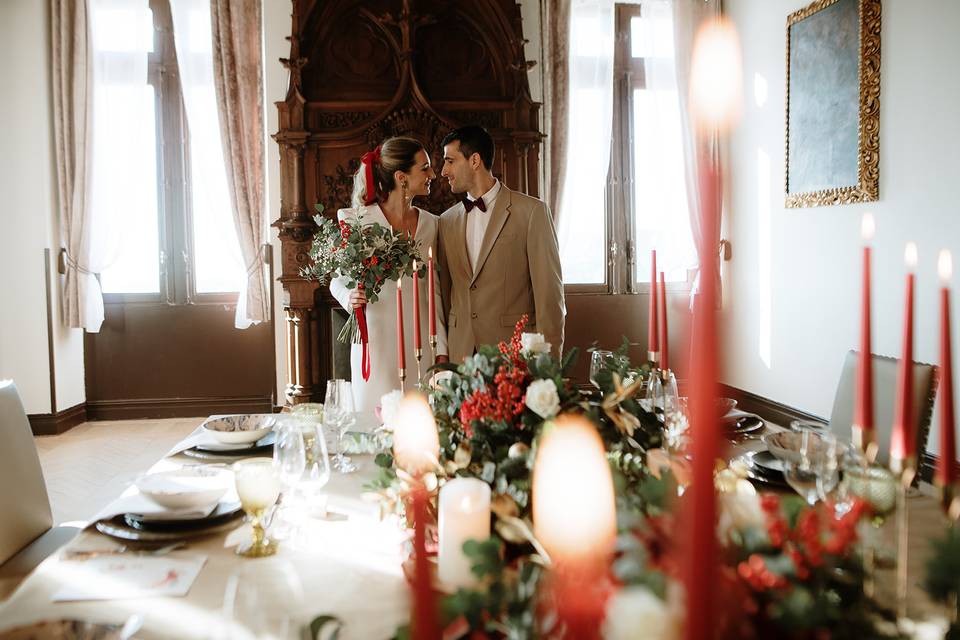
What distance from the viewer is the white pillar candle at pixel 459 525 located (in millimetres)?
A: 1099

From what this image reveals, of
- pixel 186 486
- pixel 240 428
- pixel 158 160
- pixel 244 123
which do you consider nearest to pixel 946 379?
pixel 186 486

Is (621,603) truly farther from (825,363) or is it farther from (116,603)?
(825,363)

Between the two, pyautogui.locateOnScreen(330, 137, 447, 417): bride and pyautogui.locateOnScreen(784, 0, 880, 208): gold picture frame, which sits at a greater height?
pyautogui.locateOnScreen(784, 0, 880, 208): gold picture frame

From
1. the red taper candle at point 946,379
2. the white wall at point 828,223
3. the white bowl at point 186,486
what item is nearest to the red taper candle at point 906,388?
the red taper candle at point 946,379

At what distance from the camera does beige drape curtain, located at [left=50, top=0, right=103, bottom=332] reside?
5121 millimetres

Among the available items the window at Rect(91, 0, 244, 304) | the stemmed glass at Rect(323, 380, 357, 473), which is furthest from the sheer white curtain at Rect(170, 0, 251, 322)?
the stemmed glass at Rect(323, 380, 357, 473)

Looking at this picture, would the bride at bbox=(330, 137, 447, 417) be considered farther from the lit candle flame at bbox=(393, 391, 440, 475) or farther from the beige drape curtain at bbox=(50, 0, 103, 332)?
the beige drape curtain at bbox=(50, 0, 103, 332)

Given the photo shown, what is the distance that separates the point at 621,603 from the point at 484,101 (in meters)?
4.67

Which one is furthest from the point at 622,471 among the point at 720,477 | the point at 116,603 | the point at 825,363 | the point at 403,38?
the point at 403,38

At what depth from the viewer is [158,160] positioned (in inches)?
218

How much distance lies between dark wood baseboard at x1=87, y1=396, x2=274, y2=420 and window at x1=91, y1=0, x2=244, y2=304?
0.79 m

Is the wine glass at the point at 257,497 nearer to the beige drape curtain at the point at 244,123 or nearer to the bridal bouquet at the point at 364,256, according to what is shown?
the bridal bouquet at the point at 364,256

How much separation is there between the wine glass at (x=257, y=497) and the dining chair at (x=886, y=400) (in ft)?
4.85

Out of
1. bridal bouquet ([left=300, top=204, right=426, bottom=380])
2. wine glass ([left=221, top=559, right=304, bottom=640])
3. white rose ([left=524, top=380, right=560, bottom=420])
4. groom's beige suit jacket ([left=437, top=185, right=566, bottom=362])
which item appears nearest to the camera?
wine glass ([left=221, top=559, right=304, bottom=640])
